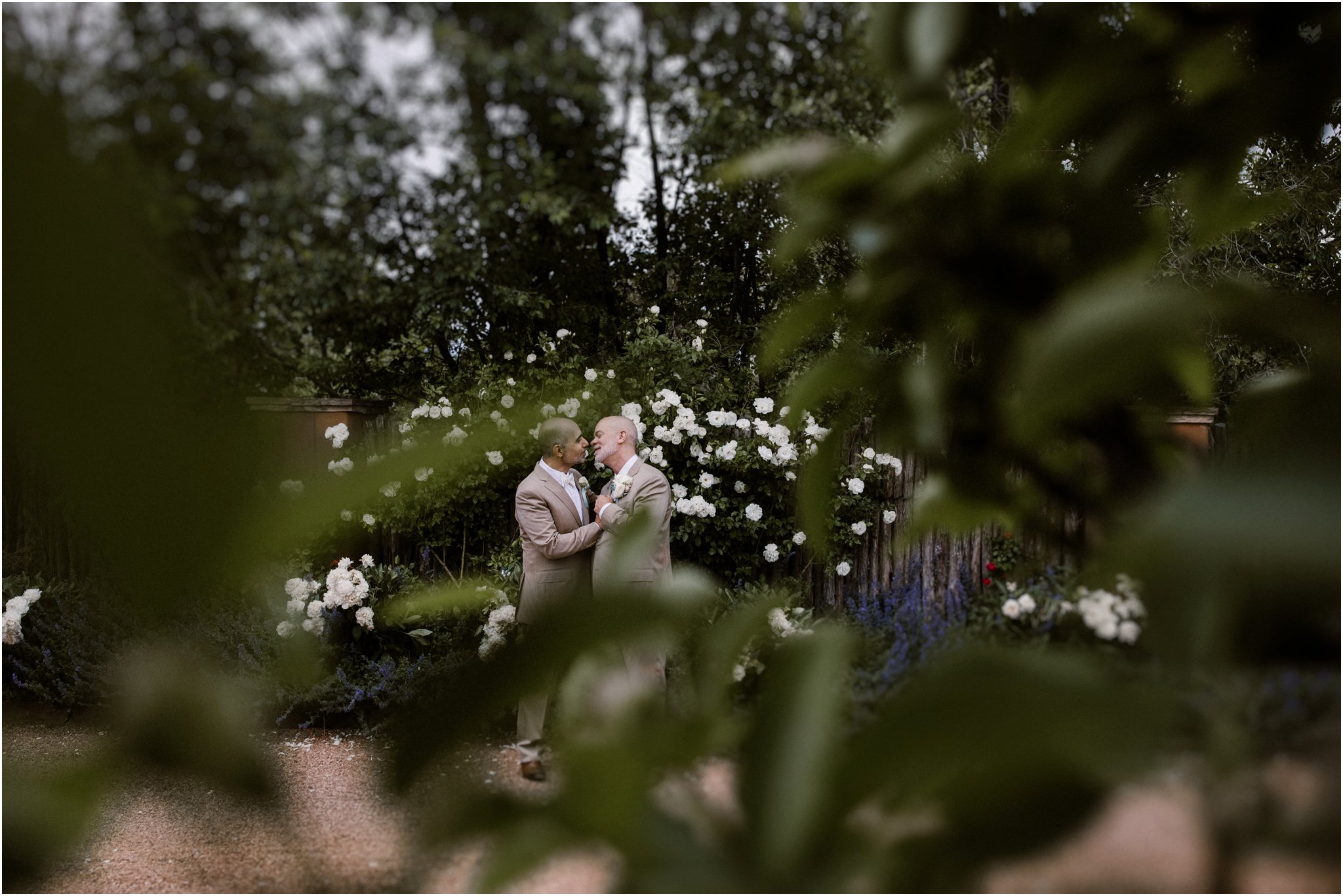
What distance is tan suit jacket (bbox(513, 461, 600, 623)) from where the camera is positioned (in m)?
2.79

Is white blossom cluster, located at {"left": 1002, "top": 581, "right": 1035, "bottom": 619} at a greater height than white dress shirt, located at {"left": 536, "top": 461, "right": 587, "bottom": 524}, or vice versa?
white dress shirt, located at {"left": 536, "top": 461, "right": 587, "bottom": 524}

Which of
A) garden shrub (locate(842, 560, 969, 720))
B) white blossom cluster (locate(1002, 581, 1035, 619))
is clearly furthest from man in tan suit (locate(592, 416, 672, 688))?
white blossom cluster (locate(1002, 581, 1035, 619))

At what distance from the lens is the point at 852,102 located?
4.52 m

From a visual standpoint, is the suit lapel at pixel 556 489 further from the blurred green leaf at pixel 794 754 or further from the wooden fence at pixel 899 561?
the blurred green leaf at pixel 794 754

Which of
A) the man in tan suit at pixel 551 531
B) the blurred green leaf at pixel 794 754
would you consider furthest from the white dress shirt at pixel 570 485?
the blurred green leaf at pixel 794 754

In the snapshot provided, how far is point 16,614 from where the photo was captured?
3129 mm

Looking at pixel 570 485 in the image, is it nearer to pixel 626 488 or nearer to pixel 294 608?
pixel 626 488

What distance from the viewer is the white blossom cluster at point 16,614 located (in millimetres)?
3059

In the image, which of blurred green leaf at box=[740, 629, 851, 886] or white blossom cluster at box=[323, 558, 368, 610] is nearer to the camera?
blurred green leaf at box=[740, 629, 851, 886]

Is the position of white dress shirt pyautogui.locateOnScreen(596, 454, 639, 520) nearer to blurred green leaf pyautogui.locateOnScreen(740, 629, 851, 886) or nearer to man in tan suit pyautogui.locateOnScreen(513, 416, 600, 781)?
man in tan suit pyautogui.locateOnScreen(513, 416, 600, 781)

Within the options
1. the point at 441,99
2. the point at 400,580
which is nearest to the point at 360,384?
the point at 400,580

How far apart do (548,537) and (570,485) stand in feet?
0.90

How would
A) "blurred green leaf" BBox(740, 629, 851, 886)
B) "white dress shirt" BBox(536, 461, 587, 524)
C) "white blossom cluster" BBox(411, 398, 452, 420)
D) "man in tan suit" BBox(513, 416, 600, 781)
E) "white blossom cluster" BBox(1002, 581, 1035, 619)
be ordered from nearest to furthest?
1. "blurred green leaf" BBox(740, 629, 851, 886)
2. "white blossom cluster" BBox(1002, 581, 1035, 619)
3. "man in tan suit" BBox(513, 416, 600, 781)
4. "white dress shirt" BBox(536, 461, 587, 524)
5. "white blossom cluster" BBox(411, 398, 452, 420)

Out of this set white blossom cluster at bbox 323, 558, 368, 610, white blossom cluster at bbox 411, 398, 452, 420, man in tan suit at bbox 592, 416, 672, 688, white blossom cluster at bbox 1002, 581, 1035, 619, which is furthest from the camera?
white blossom cluster at bbox 411, 398, 452, 420
